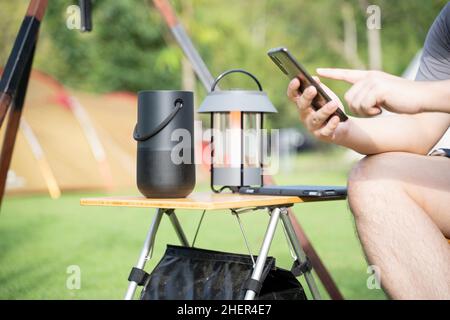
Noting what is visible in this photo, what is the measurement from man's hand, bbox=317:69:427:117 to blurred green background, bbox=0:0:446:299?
499mm

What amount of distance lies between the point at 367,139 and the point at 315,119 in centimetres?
18

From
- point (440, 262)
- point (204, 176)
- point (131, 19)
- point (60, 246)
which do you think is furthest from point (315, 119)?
point (131, 19)

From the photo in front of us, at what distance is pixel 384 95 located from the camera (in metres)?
1.60

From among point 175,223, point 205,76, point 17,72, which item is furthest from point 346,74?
point 17,72

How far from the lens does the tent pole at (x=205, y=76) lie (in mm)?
2434

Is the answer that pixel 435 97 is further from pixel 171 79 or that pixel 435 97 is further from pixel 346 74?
pixel 171 79

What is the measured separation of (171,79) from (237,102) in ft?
61.2

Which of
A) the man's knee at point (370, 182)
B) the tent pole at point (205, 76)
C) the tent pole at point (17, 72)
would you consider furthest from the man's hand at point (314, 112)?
the tent pole at point (17, 72)

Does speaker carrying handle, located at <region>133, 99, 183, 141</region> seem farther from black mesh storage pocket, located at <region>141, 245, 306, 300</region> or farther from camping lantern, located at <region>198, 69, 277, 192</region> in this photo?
black mesh storage pocket, located at <region>141, 245, 306, 300</region>

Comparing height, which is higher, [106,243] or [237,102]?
[237,102]

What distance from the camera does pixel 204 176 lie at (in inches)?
459

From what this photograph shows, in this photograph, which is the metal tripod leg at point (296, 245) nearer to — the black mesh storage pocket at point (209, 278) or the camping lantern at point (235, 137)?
the black mesh storage pocket at point (209, 278)
